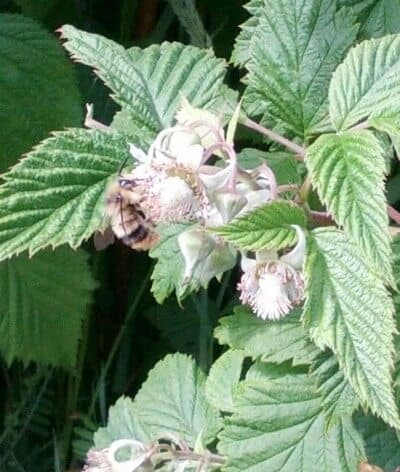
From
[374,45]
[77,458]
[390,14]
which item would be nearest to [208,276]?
[374,45]

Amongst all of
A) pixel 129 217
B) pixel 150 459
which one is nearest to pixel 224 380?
pixel 150 459

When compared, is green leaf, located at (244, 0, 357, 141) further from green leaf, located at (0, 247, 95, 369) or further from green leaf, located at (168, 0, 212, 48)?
green leaf, located at (0, 247, 95, 369)

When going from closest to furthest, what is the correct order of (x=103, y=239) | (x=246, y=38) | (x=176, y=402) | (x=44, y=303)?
(x=103, y=239)
(x=246, y=38)
(x=176, y=402)
(x=44, y=303)

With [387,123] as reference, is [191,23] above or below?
below

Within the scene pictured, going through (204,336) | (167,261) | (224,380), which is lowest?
(204,336)

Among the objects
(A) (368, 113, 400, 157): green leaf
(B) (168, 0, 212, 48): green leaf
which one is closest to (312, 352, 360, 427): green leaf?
(A) (368, 113, 400, 157): green leaf

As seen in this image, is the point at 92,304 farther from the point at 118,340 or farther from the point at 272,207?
the point at 272,207

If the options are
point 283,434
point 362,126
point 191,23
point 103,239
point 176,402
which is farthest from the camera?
point 191,23

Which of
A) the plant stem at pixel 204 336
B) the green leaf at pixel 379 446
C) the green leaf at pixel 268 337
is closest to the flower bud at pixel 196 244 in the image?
the green leaf at pixel 268 337
